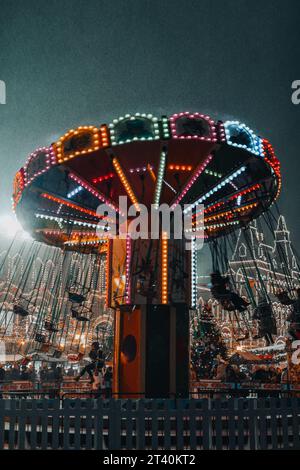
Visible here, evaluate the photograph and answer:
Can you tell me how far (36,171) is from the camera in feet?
42.6

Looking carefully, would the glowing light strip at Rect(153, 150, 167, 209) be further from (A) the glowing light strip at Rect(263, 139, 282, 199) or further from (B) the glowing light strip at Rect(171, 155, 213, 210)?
(A) the glowing light strip at Rect(263, 139, 282, 199)

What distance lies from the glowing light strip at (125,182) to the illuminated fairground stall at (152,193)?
27 millimetres

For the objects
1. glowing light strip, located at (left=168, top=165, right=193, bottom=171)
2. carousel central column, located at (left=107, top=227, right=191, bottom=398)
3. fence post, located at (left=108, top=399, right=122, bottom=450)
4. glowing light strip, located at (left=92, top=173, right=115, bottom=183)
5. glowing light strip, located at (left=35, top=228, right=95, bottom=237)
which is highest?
glowing light strip, located at (left=168, top=165, right=193, bottom=171)

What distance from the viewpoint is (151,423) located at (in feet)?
27.1

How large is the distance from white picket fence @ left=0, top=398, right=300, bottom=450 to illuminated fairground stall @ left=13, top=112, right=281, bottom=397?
4531 mm

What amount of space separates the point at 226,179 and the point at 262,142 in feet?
4.62

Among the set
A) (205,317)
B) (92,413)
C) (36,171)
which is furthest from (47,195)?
(205,317)

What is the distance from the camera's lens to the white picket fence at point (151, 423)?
8.16 metres

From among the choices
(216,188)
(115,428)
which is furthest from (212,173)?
(115,428)

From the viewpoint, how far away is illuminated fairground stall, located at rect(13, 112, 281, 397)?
39.1 feet

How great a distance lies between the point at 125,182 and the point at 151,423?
22.8ft

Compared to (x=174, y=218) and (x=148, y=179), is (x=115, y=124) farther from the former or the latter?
(x=174, y=218)

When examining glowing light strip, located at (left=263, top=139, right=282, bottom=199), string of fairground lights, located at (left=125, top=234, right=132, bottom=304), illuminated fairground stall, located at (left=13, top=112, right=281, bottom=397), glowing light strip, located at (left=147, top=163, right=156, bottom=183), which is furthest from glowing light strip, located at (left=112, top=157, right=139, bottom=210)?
glowing light strip, located at (left=263, top=139, right=282, bottom=199)
